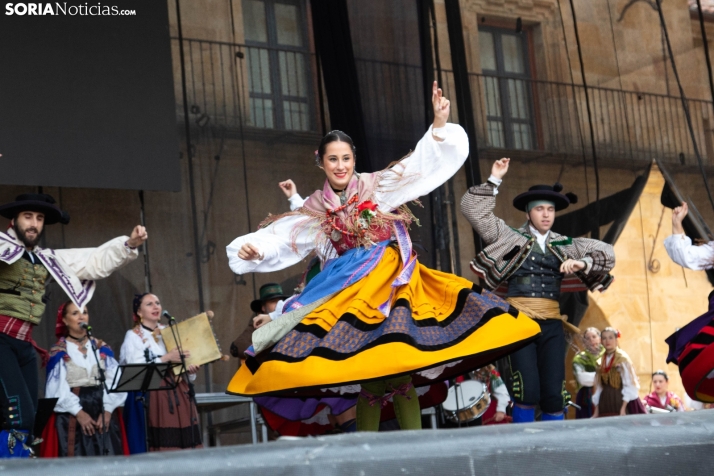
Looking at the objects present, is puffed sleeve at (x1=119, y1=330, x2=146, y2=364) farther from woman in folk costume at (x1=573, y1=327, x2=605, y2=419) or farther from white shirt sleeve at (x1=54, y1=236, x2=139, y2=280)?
woman in folk costume at (x1=573, y1=327, x2=605, y2=419)

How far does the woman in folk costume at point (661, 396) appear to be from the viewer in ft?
28.2

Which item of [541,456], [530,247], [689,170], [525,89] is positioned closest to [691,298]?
[689,170]

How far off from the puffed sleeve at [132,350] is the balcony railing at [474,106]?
173 centimetres

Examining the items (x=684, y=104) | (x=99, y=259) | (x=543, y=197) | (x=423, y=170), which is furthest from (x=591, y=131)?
(x=99, y=259)

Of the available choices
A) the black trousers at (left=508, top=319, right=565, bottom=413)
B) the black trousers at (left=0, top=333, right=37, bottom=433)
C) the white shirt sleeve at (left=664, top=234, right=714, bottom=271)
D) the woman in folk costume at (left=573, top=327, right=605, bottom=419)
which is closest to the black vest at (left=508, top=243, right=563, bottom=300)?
the black trousers at (left=508, top=319, right=565, bottom=413)

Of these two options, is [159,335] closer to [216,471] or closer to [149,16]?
[149,16]

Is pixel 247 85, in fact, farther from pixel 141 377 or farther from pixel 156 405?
pixel 141 377

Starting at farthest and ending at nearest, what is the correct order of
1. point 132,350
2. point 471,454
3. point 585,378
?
point 585,378, point 132,350, point 471,454

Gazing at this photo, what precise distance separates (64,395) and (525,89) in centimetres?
465

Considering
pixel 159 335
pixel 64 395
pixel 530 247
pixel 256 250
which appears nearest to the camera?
pixel 256 250

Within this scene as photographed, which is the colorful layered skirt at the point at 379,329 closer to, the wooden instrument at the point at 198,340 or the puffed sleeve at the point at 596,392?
the wooden instrument at the point at 198,340

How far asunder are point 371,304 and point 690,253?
7.73 ft

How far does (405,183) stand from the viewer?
182 inches

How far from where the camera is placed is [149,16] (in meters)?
7.11
